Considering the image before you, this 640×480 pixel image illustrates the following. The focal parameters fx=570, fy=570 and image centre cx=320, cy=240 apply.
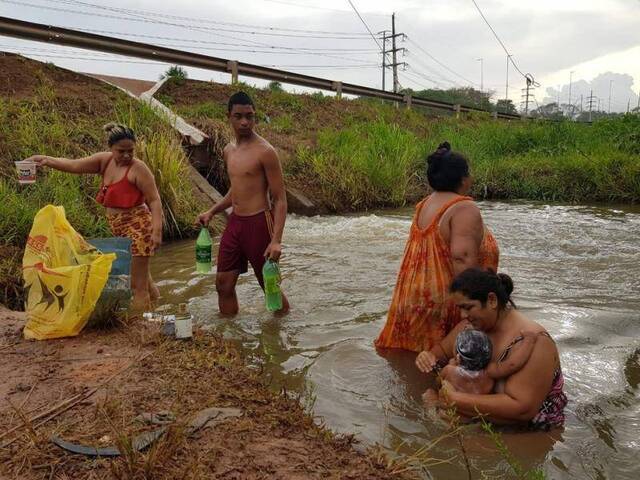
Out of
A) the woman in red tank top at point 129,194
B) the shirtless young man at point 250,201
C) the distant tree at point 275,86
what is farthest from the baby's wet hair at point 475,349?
the distant tree at point 275,86

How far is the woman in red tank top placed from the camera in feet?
15.1

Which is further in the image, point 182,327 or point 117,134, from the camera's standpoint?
point 117,134

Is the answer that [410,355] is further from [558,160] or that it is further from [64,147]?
[558,160]

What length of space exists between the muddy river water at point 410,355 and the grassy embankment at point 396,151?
3.15m

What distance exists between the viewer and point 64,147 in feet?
27.8

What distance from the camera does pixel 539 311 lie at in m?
A: 5.07

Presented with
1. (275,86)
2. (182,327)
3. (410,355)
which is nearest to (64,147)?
(182,327)

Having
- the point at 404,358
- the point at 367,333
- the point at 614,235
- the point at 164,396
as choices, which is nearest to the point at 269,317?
the point at 367,333

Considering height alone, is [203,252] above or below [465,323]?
above

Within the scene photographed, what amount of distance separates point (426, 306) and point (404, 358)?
1.51 feet

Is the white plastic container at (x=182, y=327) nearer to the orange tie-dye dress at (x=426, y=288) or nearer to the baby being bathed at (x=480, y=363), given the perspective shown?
the orange tie-dye dress at (x=426, y=288)

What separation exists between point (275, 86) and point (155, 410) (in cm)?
1683

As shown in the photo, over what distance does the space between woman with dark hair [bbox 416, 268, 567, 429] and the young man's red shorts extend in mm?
1935

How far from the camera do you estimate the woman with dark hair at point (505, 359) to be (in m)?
2.84
